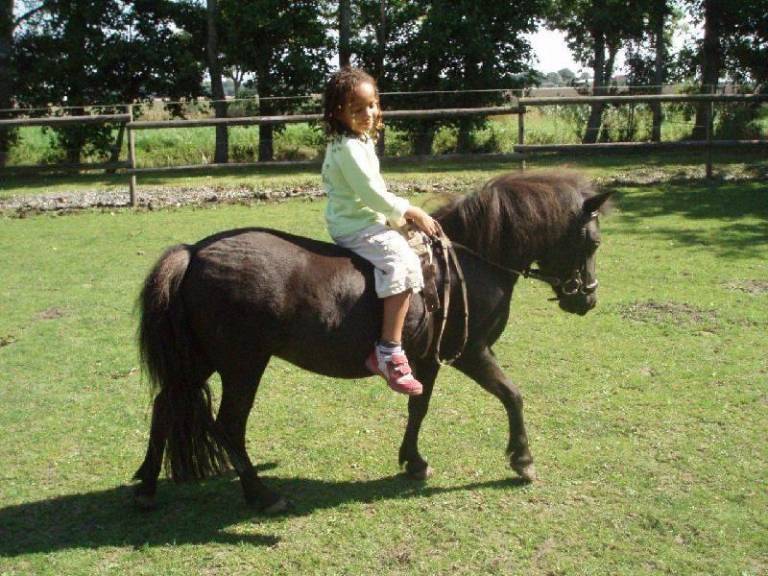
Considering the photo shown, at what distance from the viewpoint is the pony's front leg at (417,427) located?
4.50 metres

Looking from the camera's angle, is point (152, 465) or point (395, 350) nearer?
point (395, 350)

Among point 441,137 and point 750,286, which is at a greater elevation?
point 441,137

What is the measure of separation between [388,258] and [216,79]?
19184mm

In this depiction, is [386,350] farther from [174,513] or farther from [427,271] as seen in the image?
[174,513]

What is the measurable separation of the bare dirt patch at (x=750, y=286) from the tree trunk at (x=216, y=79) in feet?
47.5

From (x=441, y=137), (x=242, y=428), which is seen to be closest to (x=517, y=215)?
(x=242, y=428)

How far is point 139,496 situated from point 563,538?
2319mm

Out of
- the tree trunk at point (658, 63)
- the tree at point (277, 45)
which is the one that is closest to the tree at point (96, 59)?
the tree at point (277, 45)

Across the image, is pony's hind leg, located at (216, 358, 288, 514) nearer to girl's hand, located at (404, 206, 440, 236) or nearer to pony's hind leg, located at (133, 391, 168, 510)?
pony's hind leg, located at (133, 391, 168, 510)

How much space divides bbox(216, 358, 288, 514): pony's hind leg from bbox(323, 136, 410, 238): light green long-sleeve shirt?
90cm

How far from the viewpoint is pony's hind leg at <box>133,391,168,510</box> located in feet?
13.4

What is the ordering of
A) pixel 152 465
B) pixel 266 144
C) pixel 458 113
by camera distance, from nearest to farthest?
pixel 152 465 < pixel 458 113 < pixel 266 144

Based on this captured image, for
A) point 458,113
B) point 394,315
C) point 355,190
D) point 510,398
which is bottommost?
point 510,398

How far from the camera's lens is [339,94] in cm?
382
